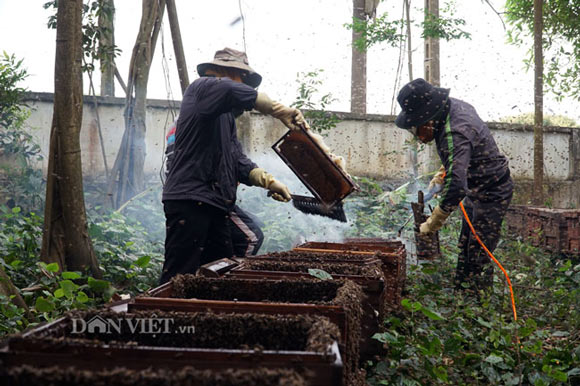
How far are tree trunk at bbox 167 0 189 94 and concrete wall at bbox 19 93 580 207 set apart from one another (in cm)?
317

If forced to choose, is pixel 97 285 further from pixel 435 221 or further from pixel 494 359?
pixel 435 221

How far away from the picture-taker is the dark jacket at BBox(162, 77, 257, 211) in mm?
4105

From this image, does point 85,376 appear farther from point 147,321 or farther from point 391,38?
point 391,38

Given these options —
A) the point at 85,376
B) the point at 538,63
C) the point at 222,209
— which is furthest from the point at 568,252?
the point at 85,376

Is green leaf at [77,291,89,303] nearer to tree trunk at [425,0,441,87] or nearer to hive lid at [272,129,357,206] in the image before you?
hive lid at [272,129,357,206]

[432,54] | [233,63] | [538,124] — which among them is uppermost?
[432,54]

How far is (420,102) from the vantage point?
5027mm

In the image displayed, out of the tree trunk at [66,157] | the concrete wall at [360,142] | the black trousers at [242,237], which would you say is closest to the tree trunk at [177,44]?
the tree trunk at [66,157]

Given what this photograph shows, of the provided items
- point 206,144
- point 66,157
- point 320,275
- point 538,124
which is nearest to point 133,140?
point 66,157

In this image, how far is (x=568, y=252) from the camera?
6391 mm

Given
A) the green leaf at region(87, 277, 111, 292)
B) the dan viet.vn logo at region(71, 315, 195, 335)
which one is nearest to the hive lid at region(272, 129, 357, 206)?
the green leaf at region(87, 277, 111, 292)

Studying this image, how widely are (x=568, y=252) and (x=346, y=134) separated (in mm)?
5387

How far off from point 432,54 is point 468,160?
249 inches

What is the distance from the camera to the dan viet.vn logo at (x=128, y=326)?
144 cm
